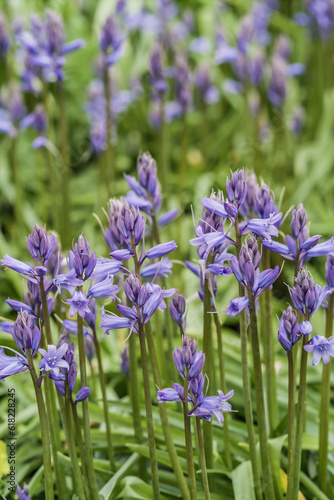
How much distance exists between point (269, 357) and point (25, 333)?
3.55ft

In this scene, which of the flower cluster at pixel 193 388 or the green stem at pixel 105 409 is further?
the green stem at pixel 105 409

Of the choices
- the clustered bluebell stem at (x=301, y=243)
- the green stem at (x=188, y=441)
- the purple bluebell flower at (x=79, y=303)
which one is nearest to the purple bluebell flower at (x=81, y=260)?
the purple bluebell flower at (x=79, y=303)

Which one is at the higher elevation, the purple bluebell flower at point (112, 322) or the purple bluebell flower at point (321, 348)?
the purple bluebell flower at point (112, 322)

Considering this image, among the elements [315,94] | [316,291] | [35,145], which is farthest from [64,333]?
[315,94]

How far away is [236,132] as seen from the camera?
6.75 metres

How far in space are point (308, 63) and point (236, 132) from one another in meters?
1.33

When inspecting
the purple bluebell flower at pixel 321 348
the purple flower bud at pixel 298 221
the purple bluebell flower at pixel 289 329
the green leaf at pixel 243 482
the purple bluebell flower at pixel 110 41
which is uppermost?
the purple bluebell flower at pixel 110 41

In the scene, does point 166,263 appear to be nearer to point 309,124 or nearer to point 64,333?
point 64,333

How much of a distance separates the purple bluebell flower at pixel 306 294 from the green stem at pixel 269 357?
16.8 inches

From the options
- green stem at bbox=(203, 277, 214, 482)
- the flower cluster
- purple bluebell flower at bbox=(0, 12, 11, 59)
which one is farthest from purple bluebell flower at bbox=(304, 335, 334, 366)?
purple bluebell flower at bbox=(0, 12, 11, 59)

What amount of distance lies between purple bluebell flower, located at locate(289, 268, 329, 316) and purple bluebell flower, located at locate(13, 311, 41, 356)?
2.47ft

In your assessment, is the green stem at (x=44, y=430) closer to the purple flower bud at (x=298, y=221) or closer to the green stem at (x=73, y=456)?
the green stem at (x=73, y=456)

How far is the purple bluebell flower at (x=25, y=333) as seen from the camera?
73.9 inches

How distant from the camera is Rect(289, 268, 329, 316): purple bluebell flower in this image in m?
1.91
